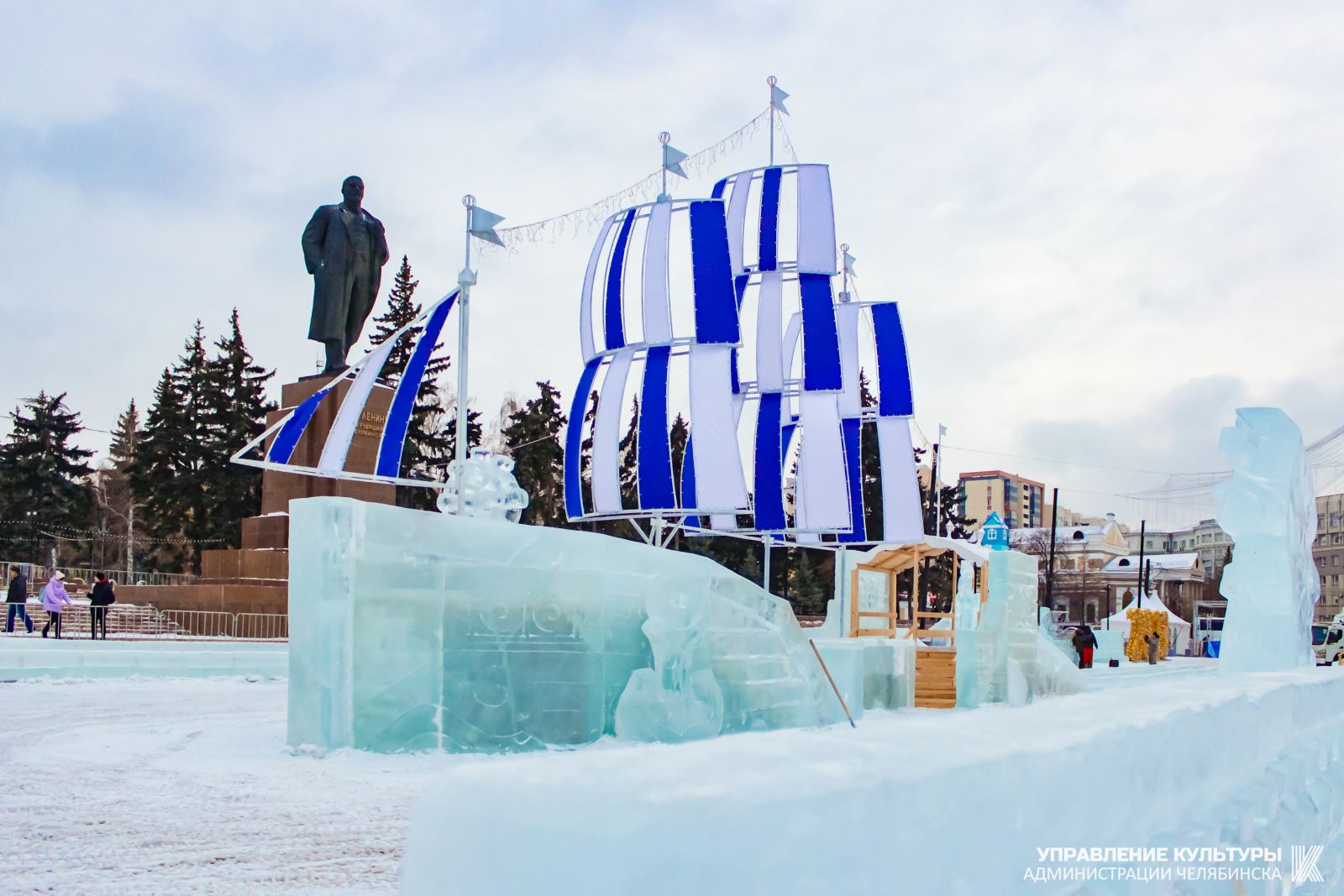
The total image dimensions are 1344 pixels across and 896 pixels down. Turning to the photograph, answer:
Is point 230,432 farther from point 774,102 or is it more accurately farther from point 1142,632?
point 1142,632

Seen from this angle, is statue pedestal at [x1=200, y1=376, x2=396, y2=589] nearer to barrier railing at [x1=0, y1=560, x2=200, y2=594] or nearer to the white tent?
barrier railing at [x1=0, y1=560, x2=200, y2=594]

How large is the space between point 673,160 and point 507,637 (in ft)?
56.5

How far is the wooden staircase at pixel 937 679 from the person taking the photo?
17.9 meters

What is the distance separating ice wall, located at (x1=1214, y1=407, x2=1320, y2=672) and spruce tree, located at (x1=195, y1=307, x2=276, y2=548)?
35403mm

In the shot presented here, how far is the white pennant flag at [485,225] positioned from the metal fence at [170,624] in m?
8.43

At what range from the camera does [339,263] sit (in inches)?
849

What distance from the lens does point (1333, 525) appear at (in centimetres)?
10825

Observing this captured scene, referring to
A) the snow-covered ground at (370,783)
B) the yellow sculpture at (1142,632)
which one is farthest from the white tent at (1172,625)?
the snow-covered ground at (370,783)

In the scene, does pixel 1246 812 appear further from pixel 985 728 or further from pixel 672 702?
pixel 672 702

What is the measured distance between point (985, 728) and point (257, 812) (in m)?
4.98

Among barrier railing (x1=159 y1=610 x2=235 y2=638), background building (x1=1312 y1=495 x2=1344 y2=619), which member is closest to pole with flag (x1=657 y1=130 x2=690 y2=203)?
barrier railing (x1=159 y1=610 x2=235 y2=638)

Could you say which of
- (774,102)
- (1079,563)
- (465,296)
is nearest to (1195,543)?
(1079,563)

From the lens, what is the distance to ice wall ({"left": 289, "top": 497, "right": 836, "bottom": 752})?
8672 millimetres

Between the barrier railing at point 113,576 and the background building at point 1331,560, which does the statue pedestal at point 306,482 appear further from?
the background building at point 1331,560
